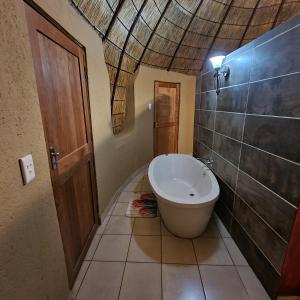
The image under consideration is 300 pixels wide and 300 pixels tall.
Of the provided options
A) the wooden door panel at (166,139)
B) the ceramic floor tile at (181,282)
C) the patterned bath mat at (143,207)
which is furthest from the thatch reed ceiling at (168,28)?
the ceramic floor tile at (181,282)

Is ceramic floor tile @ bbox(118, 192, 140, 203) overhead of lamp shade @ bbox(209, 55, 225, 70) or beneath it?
beneath

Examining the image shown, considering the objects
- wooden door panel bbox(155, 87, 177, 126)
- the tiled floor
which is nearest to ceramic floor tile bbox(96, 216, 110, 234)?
the tiled floor

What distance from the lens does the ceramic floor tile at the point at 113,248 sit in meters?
1.65

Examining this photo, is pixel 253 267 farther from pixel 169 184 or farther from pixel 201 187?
pixel 169 184

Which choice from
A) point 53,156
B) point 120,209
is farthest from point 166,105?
point 53,156

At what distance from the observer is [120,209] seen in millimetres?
2416

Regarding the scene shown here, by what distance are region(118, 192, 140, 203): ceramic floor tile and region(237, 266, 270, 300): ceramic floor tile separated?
1.57 meters

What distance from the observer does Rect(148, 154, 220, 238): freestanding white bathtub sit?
169cm

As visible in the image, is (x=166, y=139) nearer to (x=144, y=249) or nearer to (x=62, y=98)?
(x=144, y=249)

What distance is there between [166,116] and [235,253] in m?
3.11

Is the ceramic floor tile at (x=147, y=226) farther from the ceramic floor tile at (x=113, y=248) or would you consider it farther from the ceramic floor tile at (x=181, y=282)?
the ceramic floor tile at (x=181, y=282)

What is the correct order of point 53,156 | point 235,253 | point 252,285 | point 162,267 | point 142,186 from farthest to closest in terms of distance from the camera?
point 142,186
point 235,253
point 162,267
point 252,285
point 53,156

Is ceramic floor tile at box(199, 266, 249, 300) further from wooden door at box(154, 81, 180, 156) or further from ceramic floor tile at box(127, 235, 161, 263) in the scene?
wooden door at box(154, 81, 180, 156)

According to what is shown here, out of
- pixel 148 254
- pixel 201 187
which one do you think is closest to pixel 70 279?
pixel 148 254
